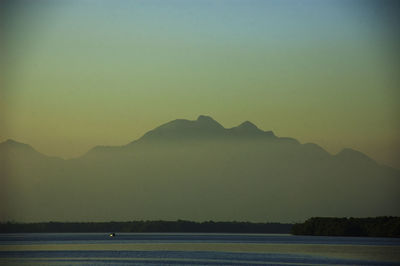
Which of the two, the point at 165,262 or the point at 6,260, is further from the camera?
the point at 6,260

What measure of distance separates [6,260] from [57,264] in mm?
7711

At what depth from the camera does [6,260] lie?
51844 mm

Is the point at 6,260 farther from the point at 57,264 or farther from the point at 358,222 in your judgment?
the point at 358,222

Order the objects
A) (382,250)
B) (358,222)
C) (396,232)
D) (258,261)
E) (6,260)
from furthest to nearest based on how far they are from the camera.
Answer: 1. (358,222)
2. (396,232)
3. (382,250)
4. (6,260)
5. (258,261)

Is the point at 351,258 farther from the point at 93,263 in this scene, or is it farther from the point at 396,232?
the point at 396,232

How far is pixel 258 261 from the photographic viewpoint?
46.9m

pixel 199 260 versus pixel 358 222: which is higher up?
pixel 358 222

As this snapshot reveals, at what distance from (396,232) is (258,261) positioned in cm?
3648

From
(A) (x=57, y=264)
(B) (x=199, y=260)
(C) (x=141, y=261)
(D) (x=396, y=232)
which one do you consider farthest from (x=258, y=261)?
(D) (x=396, y=232)

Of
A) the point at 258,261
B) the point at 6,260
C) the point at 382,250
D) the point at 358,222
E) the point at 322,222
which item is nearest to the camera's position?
→ the point at 258,261

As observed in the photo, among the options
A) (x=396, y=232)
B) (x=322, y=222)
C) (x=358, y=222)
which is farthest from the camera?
(x=322, y=222)

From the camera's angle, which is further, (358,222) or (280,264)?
(358,222)

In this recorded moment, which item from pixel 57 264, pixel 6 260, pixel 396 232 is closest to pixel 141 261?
pixel 57 264

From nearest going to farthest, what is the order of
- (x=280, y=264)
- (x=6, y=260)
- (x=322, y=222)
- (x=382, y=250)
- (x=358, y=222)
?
1. (x=280, y=264)
2. (x=6, y=260)
3. (x=382, y=250)
4. (x=358, y=222)
5. (x=322, y=222)
